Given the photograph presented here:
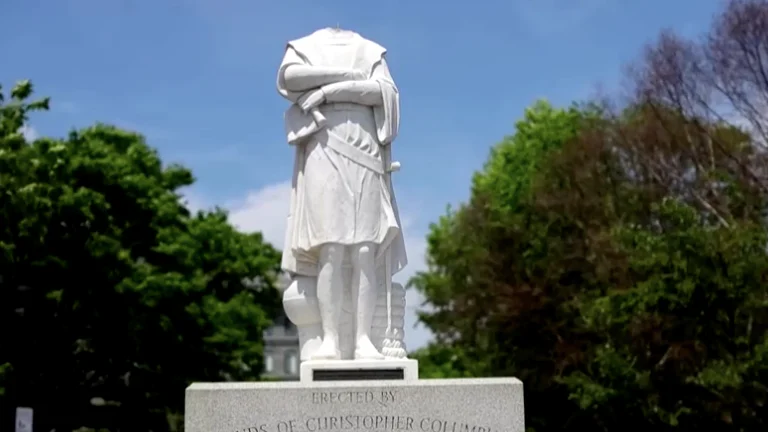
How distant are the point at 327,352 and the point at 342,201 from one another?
4.54 feet

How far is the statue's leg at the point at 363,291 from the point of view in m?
12.1

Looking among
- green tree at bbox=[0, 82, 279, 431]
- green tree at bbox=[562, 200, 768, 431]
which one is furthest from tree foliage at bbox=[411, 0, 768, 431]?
green tree at bbox=[0, 82, 279, 431]

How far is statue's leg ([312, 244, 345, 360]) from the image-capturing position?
12.1m

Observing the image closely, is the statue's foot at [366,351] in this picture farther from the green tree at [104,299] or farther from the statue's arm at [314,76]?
the green tree at [104,299]

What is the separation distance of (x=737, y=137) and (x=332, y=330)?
20.7 m

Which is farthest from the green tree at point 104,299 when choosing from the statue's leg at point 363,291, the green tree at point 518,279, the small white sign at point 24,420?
the statue's leg at point 363,291

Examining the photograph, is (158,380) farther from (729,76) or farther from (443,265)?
(729,76)

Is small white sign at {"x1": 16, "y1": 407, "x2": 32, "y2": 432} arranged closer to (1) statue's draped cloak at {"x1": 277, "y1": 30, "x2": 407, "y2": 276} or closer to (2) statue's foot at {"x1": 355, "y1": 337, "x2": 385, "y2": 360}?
(1) statue's draped cloak at {"x1": 277, "y1": 30, "x2": 407, "y2": 276}

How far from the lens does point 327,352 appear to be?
1202 centimetres

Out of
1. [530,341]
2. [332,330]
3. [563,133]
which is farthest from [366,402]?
[563,133]

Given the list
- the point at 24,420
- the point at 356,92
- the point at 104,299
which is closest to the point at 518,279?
the point at 104,299

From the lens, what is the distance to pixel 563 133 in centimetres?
3916

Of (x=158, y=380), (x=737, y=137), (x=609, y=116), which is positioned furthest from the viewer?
(x=609, y=116)

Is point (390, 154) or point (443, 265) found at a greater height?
point (443, 265)
